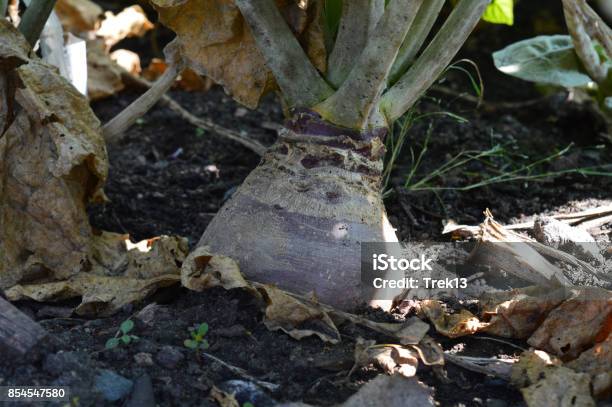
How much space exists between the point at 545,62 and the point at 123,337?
5.76ft

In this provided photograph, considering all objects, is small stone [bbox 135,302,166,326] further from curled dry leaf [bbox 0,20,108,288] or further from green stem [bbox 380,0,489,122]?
green stem [bbox 380,0,489,122]

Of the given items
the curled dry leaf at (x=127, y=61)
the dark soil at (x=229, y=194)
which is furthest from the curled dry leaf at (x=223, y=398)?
the curled dry leaf at (x=127, y=61)

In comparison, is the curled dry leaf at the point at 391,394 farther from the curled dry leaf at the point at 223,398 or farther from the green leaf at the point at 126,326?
the green leaf at the point at 126,326

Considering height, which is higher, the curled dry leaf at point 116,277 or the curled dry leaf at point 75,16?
the curled dry leaf at point 75,16

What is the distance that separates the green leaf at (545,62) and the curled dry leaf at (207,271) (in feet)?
4.44

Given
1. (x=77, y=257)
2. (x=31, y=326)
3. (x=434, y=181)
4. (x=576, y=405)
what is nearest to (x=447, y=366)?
(x=576, y=405)

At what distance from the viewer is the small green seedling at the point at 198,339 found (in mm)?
1594

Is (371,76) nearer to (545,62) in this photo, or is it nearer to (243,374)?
(243,374)

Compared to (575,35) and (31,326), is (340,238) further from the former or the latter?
(575,35)

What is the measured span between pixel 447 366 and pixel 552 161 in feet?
5.00

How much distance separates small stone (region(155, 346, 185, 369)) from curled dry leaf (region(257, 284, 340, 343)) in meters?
0.20

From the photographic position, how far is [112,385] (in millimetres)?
1465

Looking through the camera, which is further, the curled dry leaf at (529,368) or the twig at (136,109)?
the twig at (136,109)

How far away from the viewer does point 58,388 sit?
1.43 m
